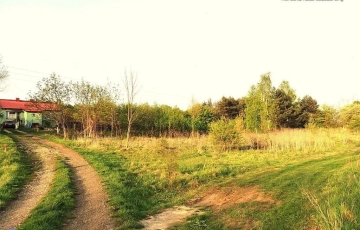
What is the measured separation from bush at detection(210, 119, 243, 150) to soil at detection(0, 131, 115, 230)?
420 inches

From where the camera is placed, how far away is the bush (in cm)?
2341

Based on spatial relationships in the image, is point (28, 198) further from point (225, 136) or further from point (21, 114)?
point (21, 114)

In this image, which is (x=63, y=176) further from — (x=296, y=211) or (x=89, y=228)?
(x=296, y=211)

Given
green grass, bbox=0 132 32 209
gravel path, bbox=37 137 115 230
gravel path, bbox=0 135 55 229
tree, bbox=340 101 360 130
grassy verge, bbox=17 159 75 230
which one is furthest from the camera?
tree, bbox=340 101 360 130

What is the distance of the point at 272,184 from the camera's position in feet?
31.9

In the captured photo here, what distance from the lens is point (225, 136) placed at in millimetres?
Result: 23391

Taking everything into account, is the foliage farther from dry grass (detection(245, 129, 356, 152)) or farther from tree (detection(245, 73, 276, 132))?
dry grass (detection(245, 129, 356, 152))

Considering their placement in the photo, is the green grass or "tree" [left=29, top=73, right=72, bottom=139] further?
"tree" [left=29, top=73, right=72, bottom=139]

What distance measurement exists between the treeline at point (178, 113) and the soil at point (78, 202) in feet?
41.1

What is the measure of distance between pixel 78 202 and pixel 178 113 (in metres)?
38.6

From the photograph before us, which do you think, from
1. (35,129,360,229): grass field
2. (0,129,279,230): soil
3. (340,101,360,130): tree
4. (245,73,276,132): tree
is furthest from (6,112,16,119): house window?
(340,101,360,130): tree

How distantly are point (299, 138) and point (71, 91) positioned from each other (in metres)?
25.7

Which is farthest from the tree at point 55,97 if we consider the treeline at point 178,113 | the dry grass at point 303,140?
the dry grass at point 303,140

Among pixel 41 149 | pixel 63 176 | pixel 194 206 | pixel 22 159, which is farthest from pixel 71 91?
pixel 194 206
